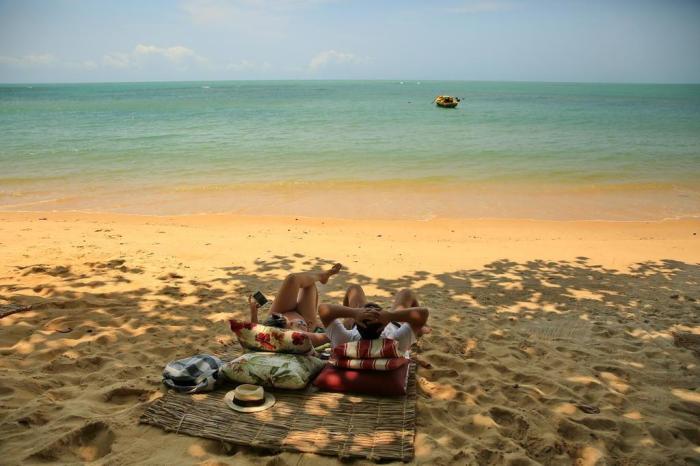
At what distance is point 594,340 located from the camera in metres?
5.62

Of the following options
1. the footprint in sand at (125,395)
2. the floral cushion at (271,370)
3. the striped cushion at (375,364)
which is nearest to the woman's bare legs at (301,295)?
the floral cushion at (271,370)

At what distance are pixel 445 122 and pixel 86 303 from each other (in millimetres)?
A: 34298

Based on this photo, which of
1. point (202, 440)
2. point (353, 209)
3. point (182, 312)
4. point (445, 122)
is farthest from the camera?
point (445, 122)

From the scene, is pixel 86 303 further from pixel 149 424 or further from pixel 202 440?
pixel 202 440

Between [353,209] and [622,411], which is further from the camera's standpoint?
[353,209]

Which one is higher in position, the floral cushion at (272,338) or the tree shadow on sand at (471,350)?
the floral cushion at (272,338)

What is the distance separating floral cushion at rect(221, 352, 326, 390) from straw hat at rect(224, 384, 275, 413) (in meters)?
0.15

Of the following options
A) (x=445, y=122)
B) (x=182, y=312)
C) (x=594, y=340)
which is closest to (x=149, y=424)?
(x=182, y=312)

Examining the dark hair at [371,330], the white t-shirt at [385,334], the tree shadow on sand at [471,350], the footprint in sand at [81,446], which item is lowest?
the tree shadow on sand at [471,350]

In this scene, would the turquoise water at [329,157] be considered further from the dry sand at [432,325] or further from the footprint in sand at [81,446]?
the footprint in sand at [81,446]

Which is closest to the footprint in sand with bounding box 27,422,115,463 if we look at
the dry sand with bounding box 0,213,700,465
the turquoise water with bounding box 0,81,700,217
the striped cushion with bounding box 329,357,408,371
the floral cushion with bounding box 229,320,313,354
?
the dry sand with bounding box 0,213,700,465

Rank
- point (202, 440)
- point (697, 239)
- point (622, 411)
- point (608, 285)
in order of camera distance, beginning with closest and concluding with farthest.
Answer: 1. point (202, 440)
2. point (622, 411)
3. point (608, 285)
4. point (697, 239)

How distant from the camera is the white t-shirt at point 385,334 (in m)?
4.51

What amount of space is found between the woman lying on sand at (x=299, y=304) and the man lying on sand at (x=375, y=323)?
30 centimetres
